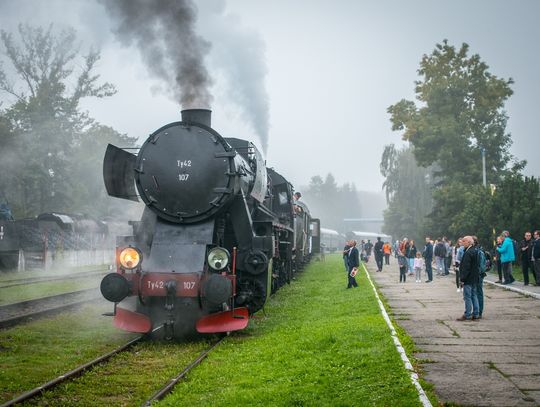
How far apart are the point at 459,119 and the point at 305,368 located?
33.7m

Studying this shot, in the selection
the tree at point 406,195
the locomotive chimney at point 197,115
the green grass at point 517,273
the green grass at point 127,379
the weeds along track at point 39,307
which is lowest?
the green grass at point 127,379

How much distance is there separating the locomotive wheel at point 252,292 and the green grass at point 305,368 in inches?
20.0

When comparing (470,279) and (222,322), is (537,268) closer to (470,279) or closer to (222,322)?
(470,279)

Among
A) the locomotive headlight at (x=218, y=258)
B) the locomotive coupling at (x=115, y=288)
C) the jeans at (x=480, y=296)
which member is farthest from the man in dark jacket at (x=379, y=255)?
the locomotive coupling at (x=115, y=288)

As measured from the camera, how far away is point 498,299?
50.0 ft

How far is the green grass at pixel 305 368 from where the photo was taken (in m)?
6.16

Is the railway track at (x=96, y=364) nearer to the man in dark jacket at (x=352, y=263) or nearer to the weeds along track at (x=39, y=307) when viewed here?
the weeds along track at (x=39, y=307)

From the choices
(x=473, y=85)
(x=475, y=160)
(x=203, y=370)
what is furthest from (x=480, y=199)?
(x=203, y=370)

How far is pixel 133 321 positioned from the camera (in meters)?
9.35

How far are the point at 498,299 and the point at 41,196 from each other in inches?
1176

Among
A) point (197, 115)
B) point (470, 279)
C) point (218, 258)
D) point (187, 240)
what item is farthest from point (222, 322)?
point (470, 279)

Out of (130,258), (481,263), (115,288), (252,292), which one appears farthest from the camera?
(481,263)

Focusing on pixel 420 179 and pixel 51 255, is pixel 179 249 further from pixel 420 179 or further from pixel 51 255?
pixel 420 179

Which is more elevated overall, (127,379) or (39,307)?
(39,307)
